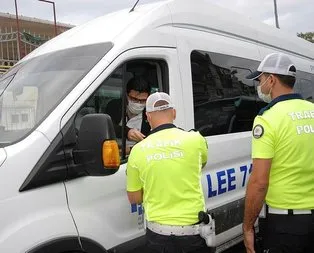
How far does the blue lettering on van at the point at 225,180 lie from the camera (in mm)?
3865

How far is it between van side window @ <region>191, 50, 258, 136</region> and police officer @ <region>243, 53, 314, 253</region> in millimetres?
1155

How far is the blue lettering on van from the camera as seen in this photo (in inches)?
152

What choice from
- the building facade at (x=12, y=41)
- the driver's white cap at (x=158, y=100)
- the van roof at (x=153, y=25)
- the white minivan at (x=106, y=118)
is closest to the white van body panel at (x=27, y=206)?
the white minivan at (x=106, y=118)

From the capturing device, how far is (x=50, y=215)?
2646 mm

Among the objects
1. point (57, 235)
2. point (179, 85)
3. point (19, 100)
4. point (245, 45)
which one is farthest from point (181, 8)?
point (57, 235)

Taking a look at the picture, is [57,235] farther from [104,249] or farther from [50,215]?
[104,249]

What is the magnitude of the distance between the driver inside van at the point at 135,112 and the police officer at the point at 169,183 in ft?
1.76

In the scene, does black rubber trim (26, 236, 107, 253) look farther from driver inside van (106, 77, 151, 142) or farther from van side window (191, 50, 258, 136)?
van side window (191, 50, 258, 136)

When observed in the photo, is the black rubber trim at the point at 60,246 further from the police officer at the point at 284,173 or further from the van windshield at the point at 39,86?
the police officer at the point at 284,173

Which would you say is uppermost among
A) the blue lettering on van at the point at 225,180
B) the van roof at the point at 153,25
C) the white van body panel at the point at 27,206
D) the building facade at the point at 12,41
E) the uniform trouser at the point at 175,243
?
the building facade at the point at 12,41

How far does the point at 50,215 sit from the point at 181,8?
2.17 m

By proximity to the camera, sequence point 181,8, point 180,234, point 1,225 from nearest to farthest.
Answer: point 1,225 < point 180,234 < point 181,8

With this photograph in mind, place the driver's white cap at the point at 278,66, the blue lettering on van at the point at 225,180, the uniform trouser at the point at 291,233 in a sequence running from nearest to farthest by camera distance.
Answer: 1. the uniform trouser at the point at 291,233
2. the driver's white cap at the point at 278,66
3. the blue lettering on van at the point at 225,180

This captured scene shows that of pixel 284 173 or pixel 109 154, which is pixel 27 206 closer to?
pixel 109 154
